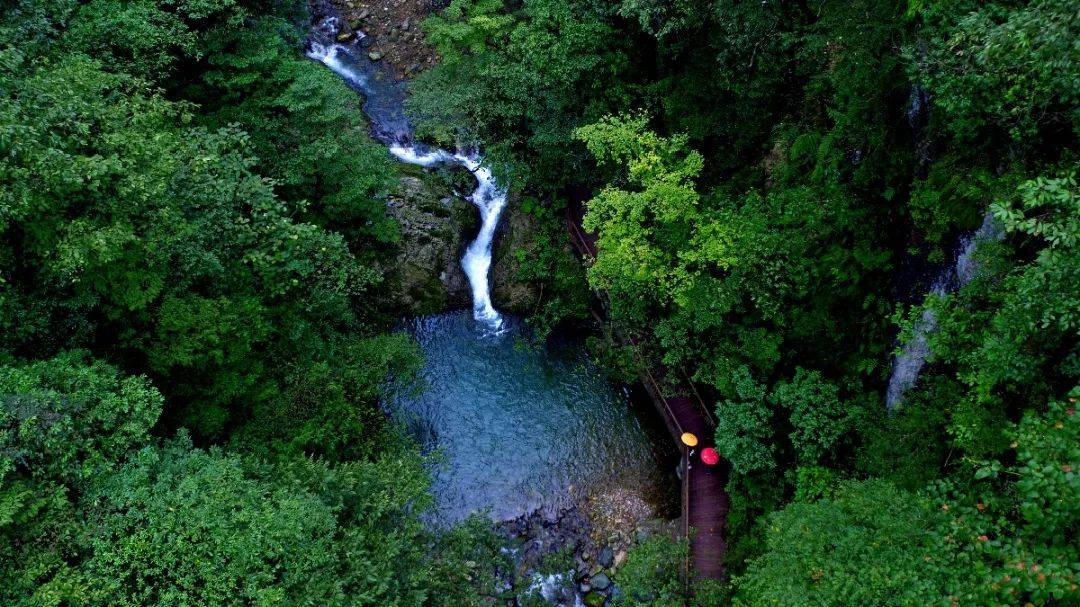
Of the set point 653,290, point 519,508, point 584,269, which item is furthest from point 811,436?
point 584,269

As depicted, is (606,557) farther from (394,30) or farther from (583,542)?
(394,30)

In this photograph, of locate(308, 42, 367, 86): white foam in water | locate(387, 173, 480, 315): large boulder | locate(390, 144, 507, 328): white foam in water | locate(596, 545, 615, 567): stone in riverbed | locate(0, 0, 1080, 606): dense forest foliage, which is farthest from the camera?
locate(308, 42, 367, 86): white foam in water

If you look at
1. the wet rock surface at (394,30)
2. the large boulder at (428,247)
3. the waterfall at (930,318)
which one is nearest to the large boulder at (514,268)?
the large boulder at (428,247)

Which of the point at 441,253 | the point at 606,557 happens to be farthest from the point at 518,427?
the point at 441,253

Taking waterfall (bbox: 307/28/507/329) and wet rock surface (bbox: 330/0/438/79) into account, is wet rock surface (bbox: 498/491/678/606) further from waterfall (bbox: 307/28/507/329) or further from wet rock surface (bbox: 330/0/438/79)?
wet rock surface (bbox: 330/0/438/79)

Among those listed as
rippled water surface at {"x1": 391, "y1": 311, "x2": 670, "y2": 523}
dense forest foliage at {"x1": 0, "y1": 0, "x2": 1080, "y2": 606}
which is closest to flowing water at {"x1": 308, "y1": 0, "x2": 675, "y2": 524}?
rippled water surface at {"x1": 391, "y1": 311, "x2": 670, "y2": 523}

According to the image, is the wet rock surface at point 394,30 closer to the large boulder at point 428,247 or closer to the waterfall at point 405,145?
the waterfall at point 405,145
